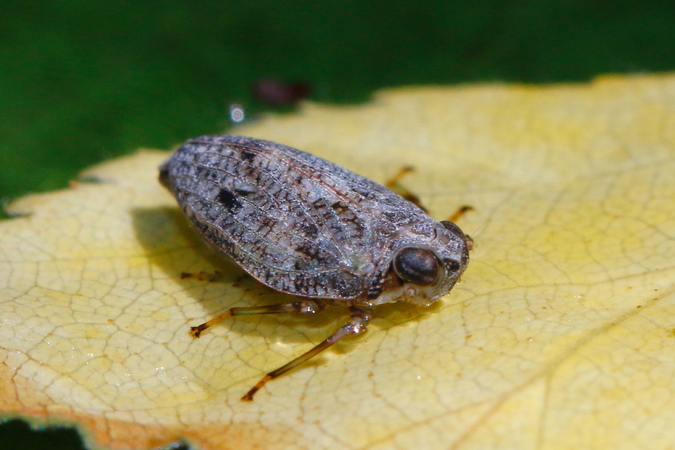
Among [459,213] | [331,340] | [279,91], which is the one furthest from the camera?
[279,91]

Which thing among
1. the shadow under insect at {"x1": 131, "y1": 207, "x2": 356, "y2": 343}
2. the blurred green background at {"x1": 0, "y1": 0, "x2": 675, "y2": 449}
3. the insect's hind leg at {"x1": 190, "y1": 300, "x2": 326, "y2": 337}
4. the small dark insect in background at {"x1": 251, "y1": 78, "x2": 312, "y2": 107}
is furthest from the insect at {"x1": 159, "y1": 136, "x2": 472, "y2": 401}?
the small dark insect in background at {"x1": 251, "y1": 78, "x2": 312, "y2": 107}

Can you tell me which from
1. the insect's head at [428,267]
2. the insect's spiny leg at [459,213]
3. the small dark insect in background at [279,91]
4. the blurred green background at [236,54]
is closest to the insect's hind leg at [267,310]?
the insect's head at [428,267]

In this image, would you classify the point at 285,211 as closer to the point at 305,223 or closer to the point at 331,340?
the point at 305,223

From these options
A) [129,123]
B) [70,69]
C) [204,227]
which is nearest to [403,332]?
[204,227]

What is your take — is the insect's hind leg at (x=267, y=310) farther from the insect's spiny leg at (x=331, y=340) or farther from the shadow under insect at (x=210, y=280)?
the insect's spiny leg at (x=331, y=340)

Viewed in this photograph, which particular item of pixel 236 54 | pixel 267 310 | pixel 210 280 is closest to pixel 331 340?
pixel 267 310

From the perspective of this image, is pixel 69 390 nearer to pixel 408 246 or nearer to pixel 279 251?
pixel 279 251

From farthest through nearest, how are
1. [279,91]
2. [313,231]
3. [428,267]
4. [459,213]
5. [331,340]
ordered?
[279,91] < [459,213] < [313,231] < [428,267] < [331,340]

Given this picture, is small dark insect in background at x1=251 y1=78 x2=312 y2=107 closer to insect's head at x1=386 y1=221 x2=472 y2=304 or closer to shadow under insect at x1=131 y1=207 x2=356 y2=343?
shadow under insect at x1=131 y1=207 x2=356 y2=343
